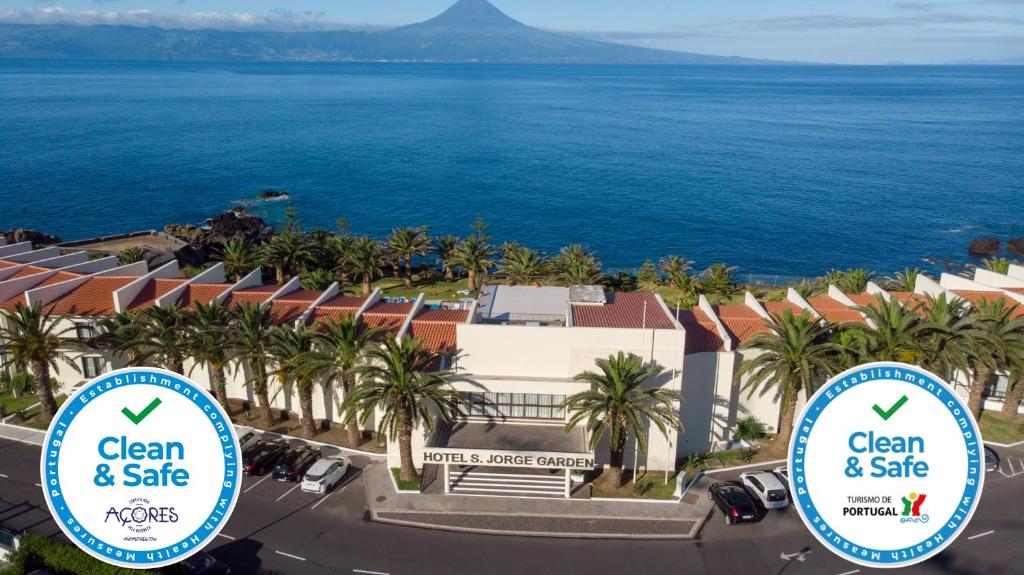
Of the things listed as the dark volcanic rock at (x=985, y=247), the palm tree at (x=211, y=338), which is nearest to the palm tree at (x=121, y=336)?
the palm tree at (x=211, y=338)

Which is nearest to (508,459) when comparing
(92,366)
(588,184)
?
(92,366)

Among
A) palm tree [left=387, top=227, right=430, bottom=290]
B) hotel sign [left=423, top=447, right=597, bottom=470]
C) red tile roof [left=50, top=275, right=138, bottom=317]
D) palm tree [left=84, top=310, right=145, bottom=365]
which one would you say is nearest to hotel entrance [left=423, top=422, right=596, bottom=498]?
hotel sign [left=423, top=447, right=597, bottom=470]

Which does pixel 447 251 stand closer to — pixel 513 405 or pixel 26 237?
pixel 513 405

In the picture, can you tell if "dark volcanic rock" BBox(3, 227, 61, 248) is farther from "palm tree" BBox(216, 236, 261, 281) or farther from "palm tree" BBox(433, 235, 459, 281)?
"palm tree" BBox(433, 235, 459, 281)

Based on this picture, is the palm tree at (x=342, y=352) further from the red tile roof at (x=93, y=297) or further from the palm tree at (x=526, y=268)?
the palm tree at (x=526, y=268)

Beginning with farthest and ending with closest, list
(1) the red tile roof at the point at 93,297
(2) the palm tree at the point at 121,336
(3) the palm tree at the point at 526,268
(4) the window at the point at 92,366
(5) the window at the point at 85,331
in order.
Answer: (3) the palm tree at the point at 526,268 → (4) the window at the point at 92,366 → (1) the red tile roof at the point at 93,297 → (5) the window at the point at 85,331 → (2) the palm tree at the point at 121,336

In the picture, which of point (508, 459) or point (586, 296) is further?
point (586, 296)

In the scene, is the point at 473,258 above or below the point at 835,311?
below
